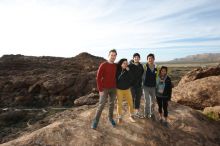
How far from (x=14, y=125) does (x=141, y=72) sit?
17947mm

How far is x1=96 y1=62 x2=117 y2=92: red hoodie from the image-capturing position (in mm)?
10180

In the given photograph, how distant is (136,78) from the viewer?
37.8ft

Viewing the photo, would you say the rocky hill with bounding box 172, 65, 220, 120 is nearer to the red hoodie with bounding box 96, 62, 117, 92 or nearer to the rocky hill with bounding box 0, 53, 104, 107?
the red hoodie with bounding box 96, 62, 117, 92

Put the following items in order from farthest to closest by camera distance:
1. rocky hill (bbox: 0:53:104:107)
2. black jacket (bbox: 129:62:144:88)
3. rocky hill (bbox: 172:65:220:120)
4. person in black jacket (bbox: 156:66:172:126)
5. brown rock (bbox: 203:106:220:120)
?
rocky hill (bbox: 0:53:104:107), rocky hill (bbox: 172:65:220:120), brown rock (bbox: 203:106:220:120), person in black jacket (bbox: 156:66:172:126), black jacket (bbox: 129:62:144:88)

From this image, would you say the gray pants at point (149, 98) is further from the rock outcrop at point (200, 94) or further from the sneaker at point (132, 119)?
the rock outcrop at point (200, 94)

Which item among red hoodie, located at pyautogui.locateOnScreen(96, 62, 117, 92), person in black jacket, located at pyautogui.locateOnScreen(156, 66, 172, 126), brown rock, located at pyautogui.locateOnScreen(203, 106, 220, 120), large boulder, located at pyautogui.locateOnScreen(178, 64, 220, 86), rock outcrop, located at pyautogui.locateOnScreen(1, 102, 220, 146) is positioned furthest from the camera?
large boulder, located at pyautogui.locateOnScreen(178, 64, 220, 86)

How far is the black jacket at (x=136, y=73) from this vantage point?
11.4 meters

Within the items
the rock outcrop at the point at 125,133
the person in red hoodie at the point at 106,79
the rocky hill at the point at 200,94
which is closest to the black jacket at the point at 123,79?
the person in red hoodie at the point at 106,79

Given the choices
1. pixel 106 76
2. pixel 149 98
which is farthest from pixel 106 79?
pixel 149 98

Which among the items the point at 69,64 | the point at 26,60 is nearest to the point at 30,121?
the point at 69,64

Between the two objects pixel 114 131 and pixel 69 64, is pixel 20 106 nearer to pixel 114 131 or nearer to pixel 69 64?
pixel 69 64

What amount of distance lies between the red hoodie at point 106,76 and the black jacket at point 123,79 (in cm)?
52

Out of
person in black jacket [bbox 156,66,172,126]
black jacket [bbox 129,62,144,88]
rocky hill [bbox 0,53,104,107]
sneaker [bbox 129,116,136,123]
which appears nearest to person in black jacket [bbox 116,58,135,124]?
black jacket [bbox 129,62,144,88]

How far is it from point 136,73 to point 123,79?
81 cm
